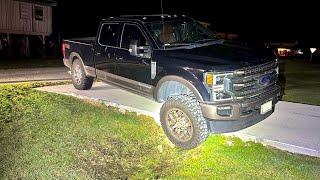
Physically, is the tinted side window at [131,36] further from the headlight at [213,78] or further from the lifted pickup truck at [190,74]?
the headlight at [213,78]

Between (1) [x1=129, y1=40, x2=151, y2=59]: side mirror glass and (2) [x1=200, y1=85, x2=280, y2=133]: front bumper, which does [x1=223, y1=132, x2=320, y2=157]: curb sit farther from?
(1) [x1=129, y1=40, x2=151, y2=59]: side mirror glass

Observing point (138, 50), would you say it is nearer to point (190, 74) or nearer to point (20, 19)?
point (190, 74)

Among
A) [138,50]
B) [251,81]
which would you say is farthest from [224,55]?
[138,50]

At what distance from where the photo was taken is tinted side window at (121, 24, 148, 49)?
7312 mm

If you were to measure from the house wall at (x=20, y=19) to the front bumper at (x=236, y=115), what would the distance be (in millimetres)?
23065

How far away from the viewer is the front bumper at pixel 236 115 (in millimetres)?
5891

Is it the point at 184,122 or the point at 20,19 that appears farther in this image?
the point at 20,19

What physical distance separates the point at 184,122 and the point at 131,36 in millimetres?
2335

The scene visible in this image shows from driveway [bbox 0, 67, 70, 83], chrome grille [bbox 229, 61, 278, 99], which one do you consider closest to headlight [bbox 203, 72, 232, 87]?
chrome grille [bbox 229, 61, 278, 99]

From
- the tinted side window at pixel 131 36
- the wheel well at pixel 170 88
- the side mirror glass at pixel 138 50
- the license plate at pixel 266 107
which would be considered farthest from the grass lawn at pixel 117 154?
the tinted side window at pixel 131 36

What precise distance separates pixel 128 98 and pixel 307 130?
430 cm

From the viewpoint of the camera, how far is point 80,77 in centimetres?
1016

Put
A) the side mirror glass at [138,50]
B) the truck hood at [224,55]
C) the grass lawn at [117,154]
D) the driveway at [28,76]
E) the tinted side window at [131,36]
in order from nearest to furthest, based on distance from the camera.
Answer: the grass lawn at [117,154], the truck hood at [224,55], the side mirror glass at [138,50], the tinted side window at [131,36], the driveway at [28,76]

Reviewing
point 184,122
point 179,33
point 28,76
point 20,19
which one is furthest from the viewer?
point 20,19
